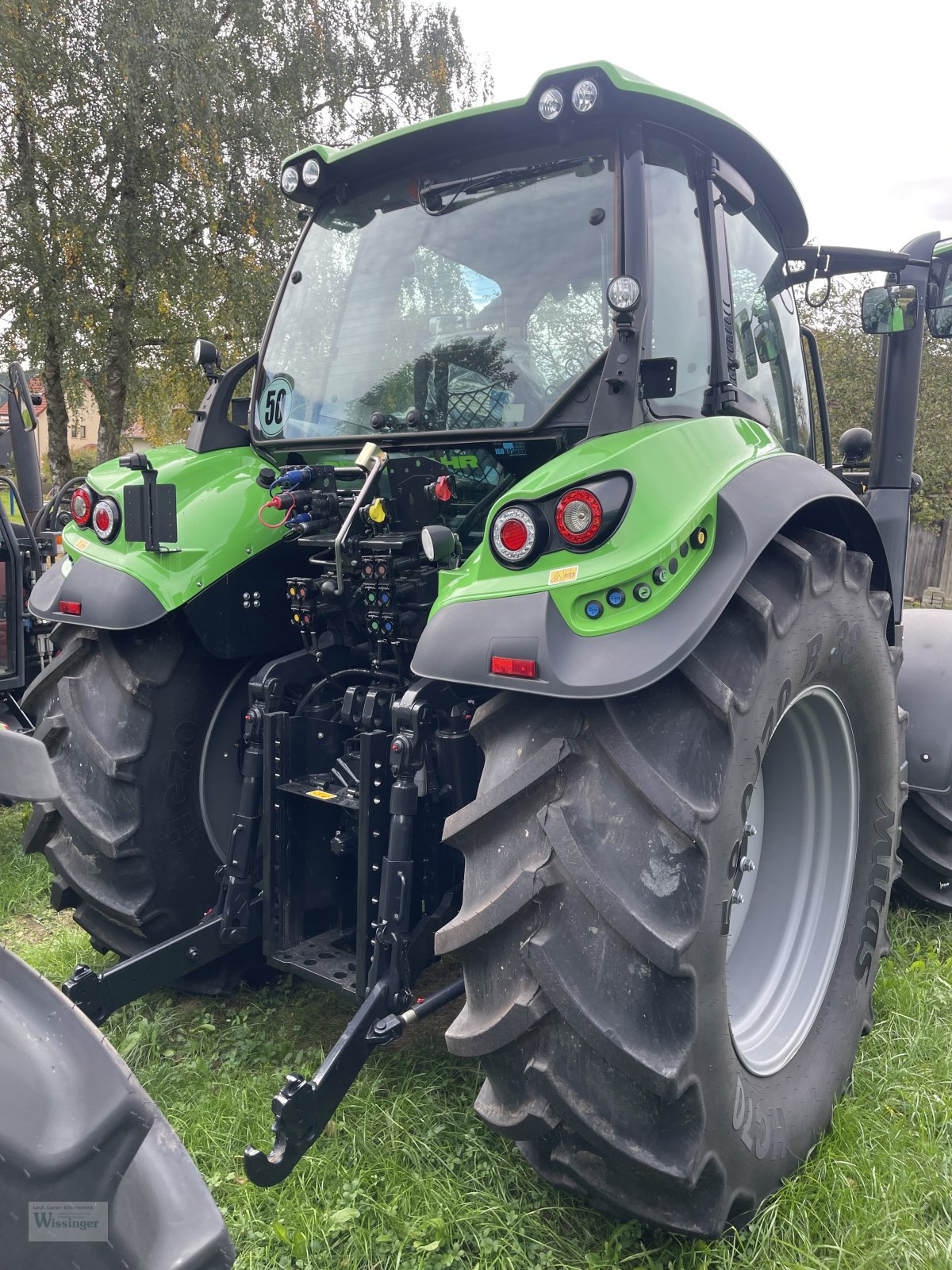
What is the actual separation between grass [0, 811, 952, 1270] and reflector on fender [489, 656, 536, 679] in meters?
1.18

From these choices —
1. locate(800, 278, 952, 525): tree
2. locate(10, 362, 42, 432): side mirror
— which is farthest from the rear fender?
locate(800, 278, 952, 525): tree

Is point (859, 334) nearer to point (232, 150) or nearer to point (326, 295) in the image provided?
point (232, 150)

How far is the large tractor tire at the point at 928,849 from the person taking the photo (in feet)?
11.3

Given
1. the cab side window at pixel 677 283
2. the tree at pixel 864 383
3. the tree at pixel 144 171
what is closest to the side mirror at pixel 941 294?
the cab side window at pixel 677 283

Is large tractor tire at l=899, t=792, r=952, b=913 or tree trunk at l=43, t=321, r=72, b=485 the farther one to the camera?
tree trunk at l=43, t=321, r=72, b=485

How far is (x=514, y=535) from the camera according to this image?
191cm

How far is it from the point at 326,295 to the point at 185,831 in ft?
5.36

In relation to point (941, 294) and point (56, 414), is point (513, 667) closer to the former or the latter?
point (941, 294)

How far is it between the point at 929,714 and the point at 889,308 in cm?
137

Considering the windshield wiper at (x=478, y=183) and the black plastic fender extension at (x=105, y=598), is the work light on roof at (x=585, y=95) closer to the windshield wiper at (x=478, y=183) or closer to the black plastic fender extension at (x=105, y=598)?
the windshield wiper at (x=478, y=183)

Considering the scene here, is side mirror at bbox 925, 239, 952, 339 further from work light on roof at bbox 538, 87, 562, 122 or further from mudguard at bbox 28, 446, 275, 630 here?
mudguard at bbox 28, 446, 275, 630

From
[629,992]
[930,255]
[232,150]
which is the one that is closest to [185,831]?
[629,992]

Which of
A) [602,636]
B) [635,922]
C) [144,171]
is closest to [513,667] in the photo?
[602,636]

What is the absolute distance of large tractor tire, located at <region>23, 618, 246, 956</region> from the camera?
267cm
